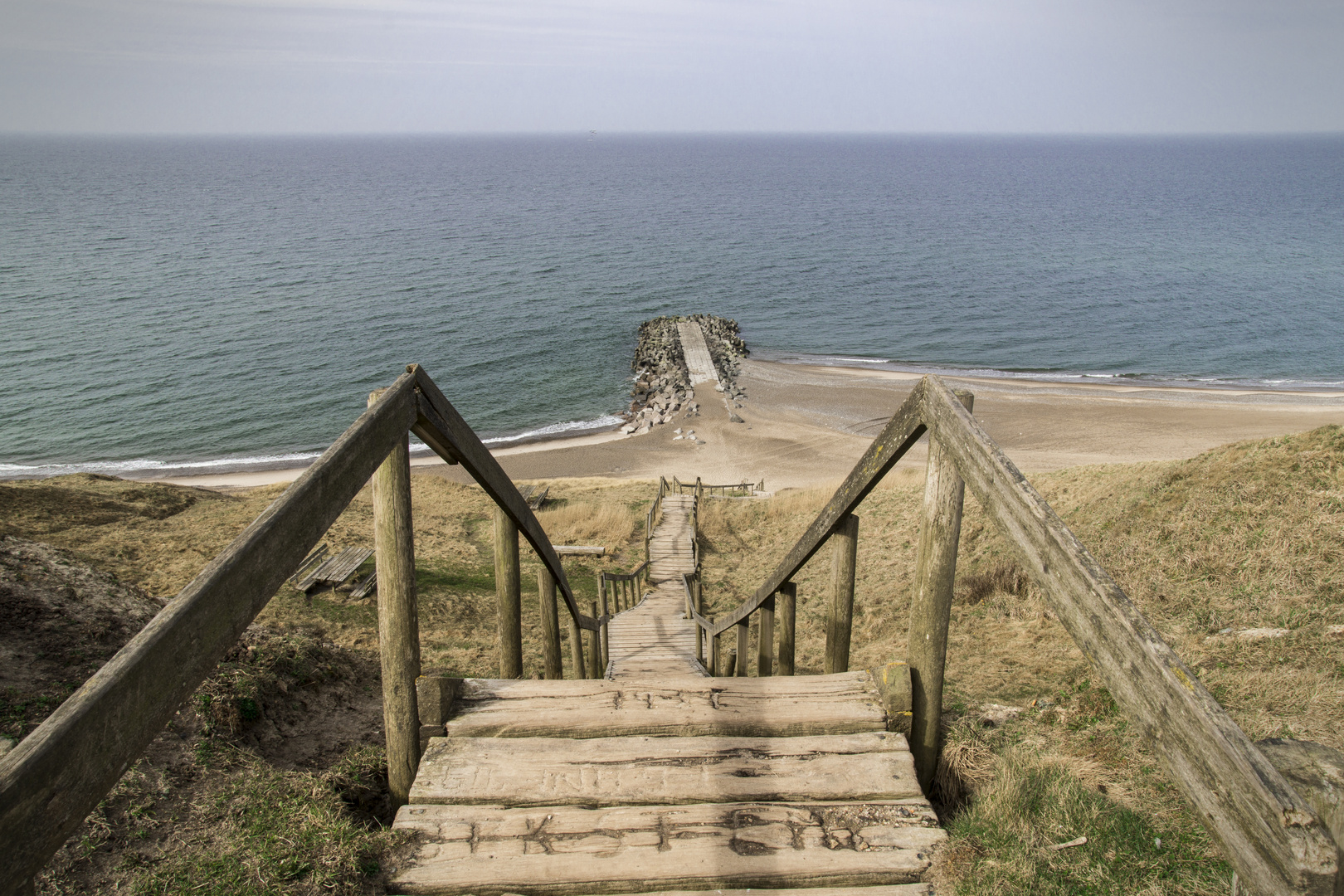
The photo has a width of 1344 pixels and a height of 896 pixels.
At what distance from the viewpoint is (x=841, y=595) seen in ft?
Answer: 14.4

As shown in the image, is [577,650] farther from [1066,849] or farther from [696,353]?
[696,353]

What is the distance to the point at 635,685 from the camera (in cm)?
363

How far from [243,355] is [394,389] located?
167ft

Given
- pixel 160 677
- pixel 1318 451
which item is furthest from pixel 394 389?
pixel 1318 451

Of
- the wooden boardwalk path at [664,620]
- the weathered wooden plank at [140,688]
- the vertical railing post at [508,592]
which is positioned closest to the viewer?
the weathered wooden plank at [140,688]

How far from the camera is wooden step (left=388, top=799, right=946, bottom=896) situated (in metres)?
2.55

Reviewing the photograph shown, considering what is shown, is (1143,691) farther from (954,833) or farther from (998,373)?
(998,373)

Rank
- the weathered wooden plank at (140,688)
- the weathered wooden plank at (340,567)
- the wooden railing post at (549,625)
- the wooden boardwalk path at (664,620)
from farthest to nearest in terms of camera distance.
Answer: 1. the weathered wooden plank at (340,567)
2. the wooden boardwalk path at (664,620)
3. the wooden railing post at (549,625)
4. the weathered wooden plank at (140,688)

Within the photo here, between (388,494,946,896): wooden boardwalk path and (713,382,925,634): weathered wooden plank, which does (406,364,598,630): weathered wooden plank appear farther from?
(713,382,925,634): weathered wooden plank

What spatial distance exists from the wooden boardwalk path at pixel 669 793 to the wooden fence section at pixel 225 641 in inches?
16.5

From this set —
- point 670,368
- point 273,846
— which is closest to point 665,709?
point 273,846

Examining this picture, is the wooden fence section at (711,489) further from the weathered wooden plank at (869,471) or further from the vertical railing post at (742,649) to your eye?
the weathered wooden plank at (869,471)

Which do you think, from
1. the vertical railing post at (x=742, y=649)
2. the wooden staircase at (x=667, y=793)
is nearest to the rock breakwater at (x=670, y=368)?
the vertical railing post at (x=742, y=649)

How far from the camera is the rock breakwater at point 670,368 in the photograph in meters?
39.7
